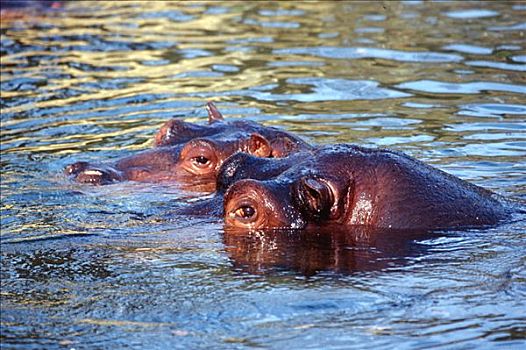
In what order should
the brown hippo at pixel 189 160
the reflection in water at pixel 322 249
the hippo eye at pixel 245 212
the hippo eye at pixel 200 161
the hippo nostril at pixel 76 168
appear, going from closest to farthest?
A: 1. the reflection in water at pixel 322 249
2. the hippo eye at pixel 245 212
3. the brown hippo at pixel 189 160
4. the hippo eye at pixel 200 161
5. the hippo nostril at pixel 76 168

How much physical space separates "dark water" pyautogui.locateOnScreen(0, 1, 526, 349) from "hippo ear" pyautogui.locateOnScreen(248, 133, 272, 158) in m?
0.56

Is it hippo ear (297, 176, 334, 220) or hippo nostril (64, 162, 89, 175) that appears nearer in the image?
hippo ear (297, 176, 334, 220)

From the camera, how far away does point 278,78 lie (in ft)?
39.8

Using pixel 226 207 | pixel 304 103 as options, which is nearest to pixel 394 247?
pixel 226 207

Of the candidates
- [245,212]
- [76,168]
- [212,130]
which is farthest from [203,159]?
[245,212]

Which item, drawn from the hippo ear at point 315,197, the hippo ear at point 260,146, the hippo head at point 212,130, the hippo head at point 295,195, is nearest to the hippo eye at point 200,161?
the hippo head at point 212,130

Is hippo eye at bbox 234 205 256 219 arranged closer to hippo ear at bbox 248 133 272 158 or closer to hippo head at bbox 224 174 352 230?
hippo head at bbox 224 174 352 230

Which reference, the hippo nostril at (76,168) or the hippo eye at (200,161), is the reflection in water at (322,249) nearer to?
the hippo eye at (200,161)

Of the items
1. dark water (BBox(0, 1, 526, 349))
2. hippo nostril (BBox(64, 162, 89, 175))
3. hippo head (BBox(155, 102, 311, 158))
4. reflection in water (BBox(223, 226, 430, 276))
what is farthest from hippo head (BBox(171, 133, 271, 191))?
reflection in water (BBox(223, 226, 430, 276))

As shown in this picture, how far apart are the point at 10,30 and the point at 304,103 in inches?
295

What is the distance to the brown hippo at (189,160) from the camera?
8.30 meters

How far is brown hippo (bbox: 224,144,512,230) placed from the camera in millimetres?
5852

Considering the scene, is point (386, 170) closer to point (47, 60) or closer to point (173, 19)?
point (47, 60)

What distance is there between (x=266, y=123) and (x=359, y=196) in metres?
4.20
